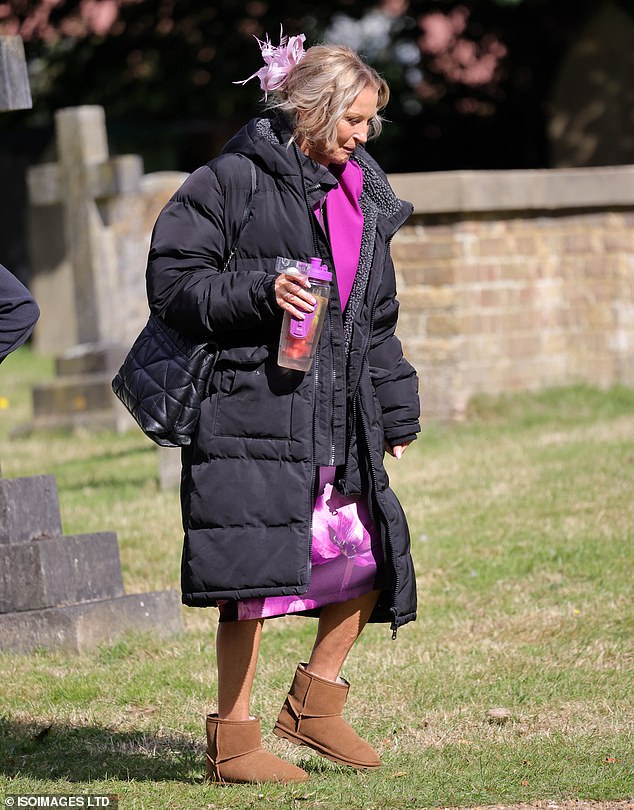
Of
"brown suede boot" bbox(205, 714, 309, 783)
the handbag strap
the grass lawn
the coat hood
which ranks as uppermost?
the coat hood

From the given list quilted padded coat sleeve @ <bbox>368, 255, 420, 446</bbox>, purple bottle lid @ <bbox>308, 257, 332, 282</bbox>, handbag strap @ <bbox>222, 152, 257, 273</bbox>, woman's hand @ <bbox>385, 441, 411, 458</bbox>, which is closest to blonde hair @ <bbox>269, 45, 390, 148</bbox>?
handbag strap @ <bbox>222, 152, 257, 273</bbox>

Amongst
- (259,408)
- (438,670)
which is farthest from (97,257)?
(259,408)

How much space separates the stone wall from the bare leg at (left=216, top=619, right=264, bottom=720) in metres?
6.05

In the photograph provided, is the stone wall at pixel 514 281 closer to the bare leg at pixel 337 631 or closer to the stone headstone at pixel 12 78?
the stone headstone at pixel 12 78

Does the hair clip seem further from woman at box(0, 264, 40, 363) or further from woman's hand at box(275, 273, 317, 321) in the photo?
woman at box(0, 264, 40, 363)

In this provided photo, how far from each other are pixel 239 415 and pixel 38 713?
5.64 feet

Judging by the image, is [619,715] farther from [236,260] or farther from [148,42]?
[148,42]

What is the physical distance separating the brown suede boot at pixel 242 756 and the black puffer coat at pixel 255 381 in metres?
0.36

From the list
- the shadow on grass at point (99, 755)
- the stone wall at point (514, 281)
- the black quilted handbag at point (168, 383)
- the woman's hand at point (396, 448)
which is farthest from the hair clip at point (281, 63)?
the stone wall at point (514, 281)

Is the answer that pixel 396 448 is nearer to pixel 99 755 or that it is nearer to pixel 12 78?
pixel 99 755

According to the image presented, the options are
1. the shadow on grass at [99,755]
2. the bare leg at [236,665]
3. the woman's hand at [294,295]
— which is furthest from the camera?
the shadow on grass at [99,755]

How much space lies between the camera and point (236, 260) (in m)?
3.75

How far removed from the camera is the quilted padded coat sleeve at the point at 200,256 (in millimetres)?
3637

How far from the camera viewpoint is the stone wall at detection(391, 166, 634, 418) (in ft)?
31.8
